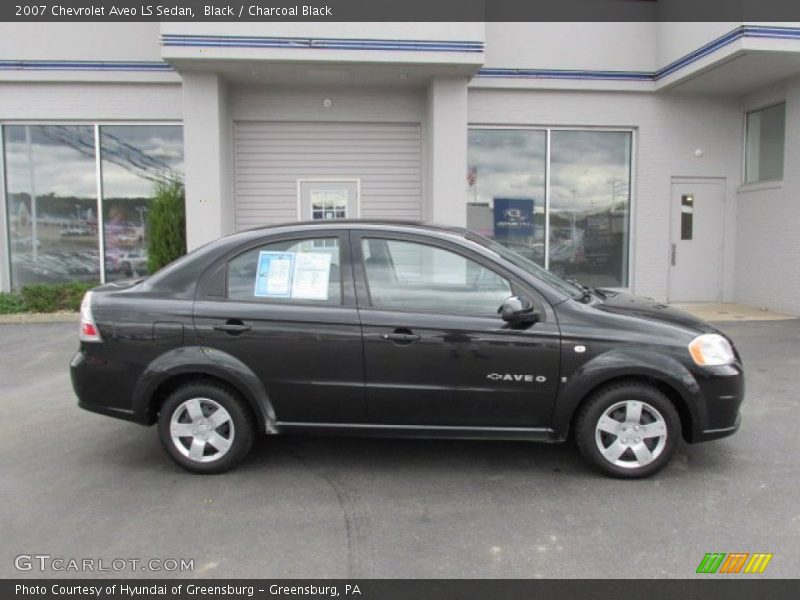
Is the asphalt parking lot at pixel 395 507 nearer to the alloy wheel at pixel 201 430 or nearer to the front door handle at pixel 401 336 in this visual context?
the alloy wheel at pixel 201 430

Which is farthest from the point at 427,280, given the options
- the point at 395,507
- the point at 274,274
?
the point at 395,507

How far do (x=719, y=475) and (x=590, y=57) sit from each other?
9006mm

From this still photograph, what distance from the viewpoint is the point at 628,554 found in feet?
10.9

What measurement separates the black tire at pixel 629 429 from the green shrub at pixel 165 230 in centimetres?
838

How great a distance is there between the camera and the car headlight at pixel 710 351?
4137 mm

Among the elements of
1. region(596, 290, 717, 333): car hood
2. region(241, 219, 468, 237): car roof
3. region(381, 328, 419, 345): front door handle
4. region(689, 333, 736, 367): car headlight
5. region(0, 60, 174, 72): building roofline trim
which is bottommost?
region(689, 333, 736, 367): car headlight

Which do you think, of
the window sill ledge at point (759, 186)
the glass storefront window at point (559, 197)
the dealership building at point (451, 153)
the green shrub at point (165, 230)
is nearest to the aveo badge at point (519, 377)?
the dealership building at point (451, 153)

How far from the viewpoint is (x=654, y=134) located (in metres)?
11.6

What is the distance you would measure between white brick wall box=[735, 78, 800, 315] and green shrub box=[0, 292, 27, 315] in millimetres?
12477

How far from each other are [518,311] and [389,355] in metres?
0.87

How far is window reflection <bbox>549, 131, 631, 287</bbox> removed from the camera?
38.7ft

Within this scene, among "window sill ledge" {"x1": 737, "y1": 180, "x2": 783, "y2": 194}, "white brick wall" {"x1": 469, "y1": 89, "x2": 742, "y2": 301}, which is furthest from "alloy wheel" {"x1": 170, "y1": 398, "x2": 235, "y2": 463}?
"window sill ledge" {"x1": 737, "y1": 180, "x2": 783, "y2": 194}

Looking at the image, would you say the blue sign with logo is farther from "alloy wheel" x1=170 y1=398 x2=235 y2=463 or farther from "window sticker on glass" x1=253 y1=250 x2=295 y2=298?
"alloy wheel" x1=170 y1=398 x2=235 y2=463
